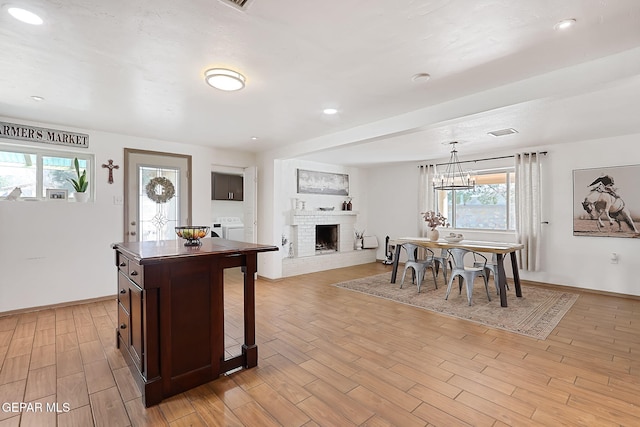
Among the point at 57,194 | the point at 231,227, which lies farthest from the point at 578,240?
the point at 57,194

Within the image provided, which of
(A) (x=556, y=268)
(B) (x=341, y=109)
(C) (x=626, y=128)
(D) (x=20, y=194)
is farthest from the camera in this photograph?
(A) (x=556, y=268)

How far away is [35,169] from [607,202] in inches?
318

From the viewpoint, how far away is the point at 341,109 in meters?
3.25

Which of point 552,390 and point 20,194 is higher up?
point 20,194

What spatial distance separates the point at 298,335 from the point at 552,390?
2031 mm

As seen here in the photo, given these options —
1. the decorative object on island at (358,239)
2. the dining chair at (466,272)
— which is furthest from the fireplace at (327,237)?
the dining chair at (466,272)

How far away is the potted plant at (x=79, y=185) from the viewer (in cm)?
396

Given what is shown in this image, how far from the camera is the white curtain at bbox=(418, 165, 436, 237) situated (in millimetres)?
6414

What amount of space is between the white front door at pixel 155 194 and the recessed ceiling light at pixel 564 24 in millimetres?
4793

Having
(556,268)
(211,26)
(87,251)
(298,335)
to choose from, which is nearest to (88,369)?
(298,335)

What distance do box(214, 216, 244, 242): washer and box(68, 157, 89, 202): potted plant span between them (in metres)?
3.58

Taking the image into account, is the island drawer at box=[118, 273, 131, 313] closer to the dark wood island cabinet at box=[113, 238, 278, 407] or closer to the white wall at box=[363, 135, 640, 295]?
the dark wood island cabinet at box=[113, 238, 278, 407]

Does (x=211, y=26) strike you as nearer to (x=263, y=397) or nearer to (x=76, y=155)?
(x=263, y=397)

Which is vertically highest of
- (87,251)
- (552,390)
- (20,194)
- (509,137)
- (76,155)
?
(509,137)
